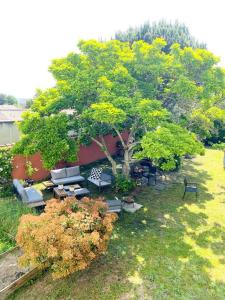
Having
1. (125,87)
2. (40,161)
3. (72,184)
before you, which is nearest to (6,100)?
(40,161)

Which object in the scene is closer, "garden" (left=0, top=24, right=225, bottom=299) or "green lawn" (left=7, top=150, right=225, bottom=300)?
"green lawn" (left=7, top=150, right=225, bottom=300)

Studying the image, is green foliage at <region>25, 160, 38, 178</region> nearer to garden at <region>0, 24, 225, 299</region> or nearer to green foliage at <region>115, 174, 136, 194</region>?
garden at <region>0, 24, 225, 299</region>

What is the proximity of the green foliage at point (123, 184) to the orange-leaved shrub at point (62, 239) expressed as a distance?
19.6ft

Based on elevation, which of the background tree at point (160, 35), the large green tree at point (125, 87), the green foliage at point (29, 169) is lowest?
the green foliage at point (29, 169)

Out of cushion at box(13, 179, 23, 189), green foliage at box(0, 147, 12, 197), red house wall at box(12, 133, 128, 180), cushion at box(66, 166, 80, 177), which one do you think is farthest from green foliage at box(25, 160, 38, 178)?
cushion at box(66, 166, 80, 177)

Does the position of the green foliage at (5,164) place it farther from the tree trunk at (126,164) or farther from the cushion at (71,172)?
the tree trunk at (126,164)

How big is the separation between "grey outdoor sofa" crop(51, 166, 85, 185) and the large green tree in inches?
86.4

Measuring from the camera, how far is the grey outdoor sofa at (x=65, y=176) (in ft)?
48.9

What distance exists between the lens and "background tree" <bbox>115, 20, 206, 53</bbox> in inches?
1085

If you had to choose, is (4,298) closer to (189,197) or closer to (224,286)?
(224,286)

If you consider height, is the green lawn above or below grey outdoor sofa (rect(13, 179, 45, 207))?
below

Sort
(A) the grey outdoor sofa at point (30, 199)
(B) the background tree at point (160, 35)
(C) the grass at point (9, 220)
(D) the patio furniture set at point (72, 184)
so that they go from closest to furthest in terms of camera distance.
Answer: (C) the grass at point (9, 220)
(A) the grey outdoor sofa at point (30, 199)
(D) the patio furniture set at point (72, 184)
(B) the background tree at point (160, 35)

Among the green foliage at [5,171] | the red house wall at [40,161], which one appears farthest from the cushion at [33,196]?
the red house wall at [40,161]

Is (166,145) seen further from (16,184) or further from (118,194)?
(16,184)
